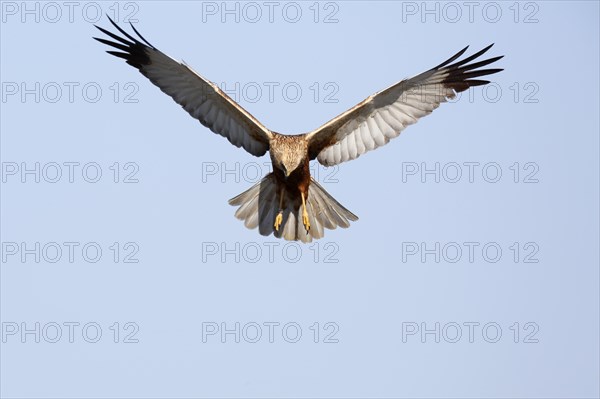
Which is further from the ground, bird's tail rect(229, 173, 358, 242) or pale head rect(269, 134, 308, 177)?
pale head rect(269, 134, 308, 177)

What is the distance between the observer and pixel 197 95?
54.0ft

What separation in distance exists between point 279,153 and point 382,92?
170 cm

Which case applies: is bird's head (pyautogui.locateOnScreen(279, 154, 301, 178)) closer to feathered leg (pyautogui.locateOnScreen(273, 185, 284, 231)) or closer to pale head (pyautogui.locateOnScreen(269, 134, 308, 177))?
pale head (pyautogui.locateOnScreen(269, 134, 308, 177))

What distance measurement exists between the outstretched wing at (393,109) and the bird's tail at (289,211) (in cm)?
67

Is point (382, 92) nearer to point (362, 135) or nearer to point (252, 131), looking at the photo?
point (362, 135)

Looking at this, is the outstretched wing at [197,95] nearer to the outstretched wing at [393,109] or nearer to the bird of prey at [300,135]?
the bird of prey at [300,135]

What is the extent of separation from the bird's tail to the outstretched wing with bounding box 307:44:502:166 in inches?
26.5

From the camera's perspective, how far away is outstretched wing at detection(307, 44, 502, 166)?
16109mm

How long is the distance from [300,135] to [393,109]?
1.42 meters

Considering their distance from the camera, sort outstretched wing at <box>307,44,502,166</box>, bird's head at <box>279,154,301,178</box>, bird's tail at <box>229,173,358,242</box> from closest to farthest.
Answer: bird's head at <box>279,154,301,178</box>
outstretched wing at <box>307,44,502,166</box>
bird's tail at <box>229,173,358,242</box>

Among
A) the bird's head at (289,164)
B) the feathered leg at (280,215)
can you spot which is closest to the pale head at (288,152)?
the bird's head at (289,164)

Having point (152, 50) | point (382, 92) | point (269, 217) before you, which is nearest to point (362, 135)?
point (382, 92)

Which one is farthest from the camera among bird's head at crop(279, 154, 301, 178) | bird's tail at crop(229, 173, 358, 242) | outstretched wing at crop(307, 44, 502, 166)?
bird's tail at crop(229, 173, 358, 242)

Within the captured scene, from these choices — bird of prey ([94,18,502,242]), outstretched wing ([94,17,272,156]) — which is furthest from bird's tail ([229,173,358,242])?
outstretched wing ([94,17,272,156])
